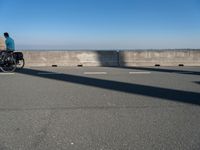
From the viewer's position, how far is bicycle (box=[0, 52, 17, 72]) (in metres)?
14.3

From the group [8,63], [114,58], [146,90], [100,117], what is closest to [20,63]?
[8,63]

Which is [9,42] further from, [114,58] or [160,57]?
[160,57]

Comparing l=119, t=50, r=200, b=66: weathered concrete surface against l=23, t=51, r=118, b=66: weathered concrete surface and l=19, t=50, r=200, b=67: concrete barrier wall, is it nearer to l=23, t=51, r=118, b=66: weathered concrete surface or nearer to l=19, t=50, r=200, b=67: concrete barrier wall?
l=19, t=50, r=200, b=67: concrete barrier wall

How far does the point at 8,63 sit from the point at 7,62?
0.07 m

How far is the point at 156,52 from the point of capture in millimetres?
18281

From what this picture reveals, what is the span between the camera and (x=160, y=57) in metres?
18.2

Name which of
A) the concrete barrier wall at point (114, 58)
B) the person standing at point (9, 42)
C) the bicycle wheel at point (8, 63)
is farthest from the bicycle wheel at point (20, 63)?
the concrete barrier wall at point (114, 58)

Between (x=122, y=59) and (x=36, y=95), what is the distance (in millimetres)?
10321

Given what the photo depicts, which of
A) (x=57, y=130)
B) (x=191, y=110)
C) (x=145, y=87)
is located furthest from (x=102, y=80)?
(x=57, y=130)

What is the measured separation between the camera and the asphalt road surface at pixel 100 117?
4520 millimetres

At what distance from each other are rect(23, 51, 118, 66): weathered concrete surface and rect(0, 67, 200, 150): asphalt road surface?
787 cm

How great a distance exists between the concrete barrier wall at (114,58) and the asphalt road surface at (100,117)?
793cm

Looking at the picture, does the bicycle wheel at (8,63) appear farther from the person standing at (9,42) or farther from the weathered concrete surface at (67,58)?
the weathered concrete surface at (67,58)

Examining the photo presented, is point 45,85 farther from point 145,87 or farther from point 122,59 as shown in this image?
point 122,59
